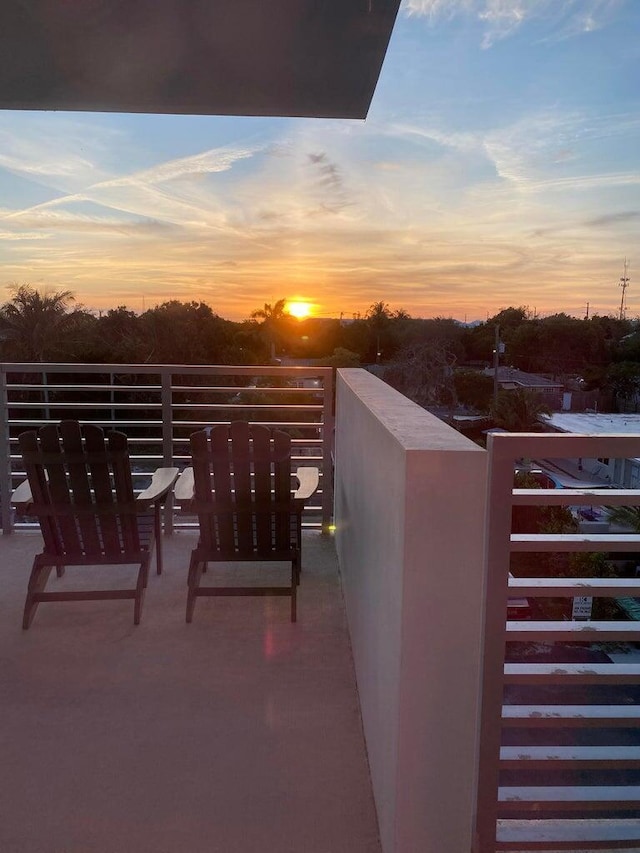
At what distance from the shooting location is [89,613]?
3369 mm

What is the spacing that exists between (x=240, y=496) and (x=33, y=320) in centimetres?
1982

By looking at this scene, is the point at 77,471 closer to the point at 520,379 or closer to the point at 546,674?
the point at 546,674

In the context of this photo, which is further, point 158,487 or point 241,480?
point 158,487

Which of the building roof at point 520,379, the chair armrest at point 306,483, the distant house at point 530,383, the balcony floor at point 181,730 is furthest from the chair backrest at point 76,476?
the building roof at point 520,379

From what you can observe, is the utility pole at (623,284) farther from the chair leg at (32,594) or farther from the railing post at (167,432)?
the chair leg at (32,594)

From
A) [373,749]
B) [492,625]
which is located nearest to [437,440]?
[492,625]

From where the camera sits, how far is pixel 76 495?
3.19 meters

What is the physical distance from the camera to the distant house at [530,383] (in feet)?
88.6

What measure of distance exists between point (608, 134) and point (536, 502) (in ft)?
56.7

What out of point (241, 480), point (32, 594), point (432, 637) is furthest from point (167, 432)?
point (432, 637)

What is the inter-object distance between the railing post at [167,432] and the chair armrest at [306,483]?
1.17 meters

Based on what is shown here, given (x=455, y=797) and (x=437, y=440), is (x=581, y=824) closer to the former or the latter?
(x=455, y=797)

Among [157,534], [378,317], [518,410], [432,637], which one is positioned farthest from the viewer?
[378,317]

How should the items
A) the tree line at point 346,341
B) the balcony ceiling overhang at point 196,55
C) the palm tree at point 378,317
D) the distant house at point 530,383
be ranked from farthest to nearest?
the distant house at point 530,383 < the palm tree at point 378,317 < the tree line at point 346,341 < the balcony ceiling overhang at point 196,55
